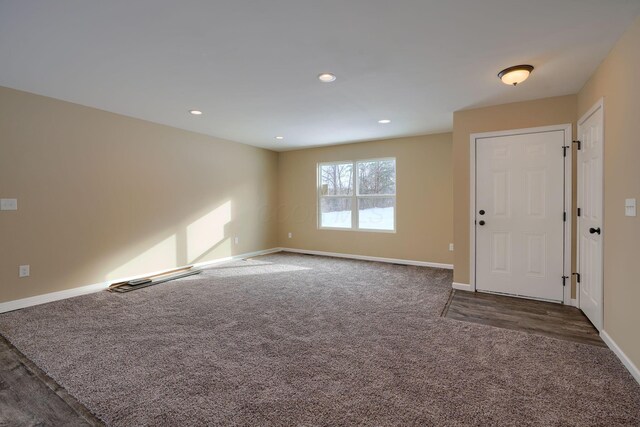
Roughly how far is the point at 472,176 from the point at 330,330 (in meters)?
2.72

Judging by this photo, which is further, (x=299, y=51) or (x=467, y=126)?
(x=467, y=126)

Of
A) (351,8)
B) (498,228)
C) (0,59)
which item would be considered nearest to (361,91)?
(351,8)

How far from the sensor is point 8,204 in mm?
3357

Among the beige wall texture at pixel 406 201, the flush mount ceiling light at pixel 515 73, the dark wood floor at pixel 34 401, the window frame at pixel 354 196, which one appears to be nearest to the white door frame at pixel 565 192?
the flush mount ceiling light at pixel 515 73

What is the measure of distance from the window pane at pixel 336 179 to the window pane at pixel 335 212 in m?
0.15

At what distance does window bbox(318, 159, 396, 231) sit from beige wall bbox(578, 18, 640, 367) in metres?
3.57

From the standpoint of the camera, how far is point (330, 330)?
284 centimetres

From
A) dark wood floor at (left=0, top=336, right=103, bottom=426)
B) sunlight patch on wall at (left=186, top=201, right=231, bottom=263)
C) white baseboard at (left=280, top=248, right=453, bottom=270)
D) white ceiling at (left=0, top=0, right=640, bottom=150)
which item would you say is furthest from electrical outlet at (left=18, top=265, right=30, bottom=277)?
white baseboard at (left=280, top=248, right=453, bottom=270)

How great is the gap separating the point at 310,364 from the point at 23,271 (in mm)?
3507

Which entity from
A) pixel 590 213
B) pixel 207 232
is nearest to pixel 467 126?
pixel 590 213

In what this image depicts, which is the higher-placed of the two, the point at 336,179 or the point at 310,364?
the point at 336,179

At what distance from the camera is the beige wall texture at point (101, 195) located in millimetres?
3434

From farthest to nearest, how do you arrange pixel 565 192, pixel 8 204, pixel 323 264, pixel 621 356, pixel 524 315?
pixel 323 264 < pixel 565 192 < pixel 8 204 < pixel 524 315 < pixel 621 356

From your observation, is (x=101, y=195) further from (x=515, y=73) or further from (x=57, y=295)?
(x=515, y=73)
